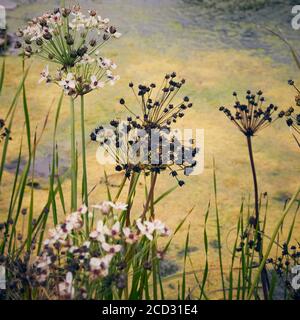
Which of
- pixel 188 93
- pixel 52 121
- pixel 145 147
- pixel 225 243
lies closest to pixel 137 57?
pixel 188 93

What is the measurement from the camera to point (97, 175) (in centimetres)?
273

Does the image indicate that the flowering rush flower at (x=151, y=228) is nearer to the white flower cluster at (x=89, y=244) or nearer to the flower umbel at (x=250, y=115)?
the white flower cluster at (x=89, y=244)

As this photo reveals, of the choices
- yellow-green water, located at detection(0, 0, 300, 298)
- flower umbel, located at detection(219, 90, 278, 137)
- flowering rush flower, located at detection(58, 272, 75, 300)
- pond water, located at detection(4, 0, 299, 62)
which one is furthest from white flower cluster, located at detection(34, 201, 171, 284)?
pond water, located at detection(4, 0, 299, 62)

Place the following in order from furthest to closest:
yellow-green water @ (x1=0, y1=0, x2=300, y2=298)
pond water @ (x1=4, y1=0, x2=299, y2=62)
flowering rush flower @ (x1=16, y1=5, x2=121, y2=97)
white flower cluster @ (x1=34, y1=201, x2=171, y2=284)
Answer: pond water @ (x1=4, y1=0, x2=299, y2=62), yellow-green water @ (x1=0, y1=0, x2=300, y2=298), flowering rush flower @ (x1=16, y1=5, x2=121, y2=97), white flower cluster @ (x1=34, y1=201, x2=171, y2=284)

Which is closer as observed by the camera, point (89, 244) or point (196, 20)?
point (89, 244)

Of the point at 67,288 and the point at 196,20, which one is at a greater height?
the point at 196,20

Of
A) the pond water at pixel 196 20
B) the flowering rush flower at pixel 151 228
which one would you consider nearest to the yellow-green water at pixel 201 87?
the pond water at pixel 196 20

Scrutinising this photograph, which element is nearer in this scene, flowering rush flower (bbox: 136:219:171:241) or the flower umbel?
flowering rush flower (bbox: 136:219:171:241)

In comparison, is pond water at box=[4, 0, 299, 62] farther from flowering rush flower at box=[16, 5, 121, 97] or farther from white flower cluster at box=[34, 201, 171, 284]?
white flower cluster at box=[34, 201, 171, 284]

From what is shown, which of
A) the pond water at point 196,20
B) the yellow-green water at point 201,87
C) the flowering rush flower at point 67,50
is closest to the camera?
the flowering rush flower at point 67,50

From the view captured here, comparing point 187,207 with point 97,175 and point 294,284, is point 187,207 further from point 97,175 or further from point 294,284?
point 294,284

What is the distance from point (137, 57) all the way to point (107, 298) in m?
2.04
